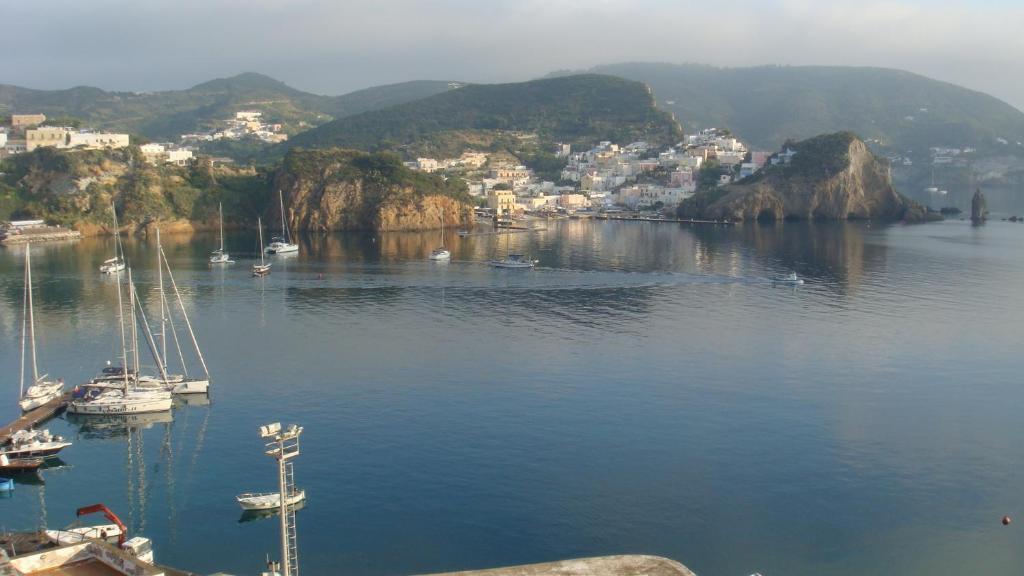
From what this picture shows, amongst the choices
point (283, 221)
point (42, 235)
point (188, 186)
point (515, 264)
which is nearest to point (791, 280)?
point (515, 264)

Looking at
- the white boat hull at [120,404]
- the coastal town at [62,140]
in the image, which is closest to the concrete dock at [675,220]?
the coastal town at [62,140]

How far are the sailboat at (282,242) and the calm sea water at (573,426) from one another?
18796 mm

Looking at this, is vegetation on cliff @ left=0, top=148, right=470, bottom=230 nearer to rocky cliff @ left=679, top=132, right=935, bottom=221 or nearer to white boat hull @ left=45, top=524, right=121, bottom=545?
rocky cliff @ left=679, top=132, right=935, bottom=221

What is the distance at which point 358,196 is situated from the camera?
99.2 m

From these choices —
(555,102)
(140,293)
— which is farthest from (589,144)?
(140,293)

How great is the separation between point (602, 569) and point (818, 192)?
103998 mm

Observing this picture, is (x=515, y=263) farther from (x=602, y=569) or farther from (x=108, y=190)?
(x=602, y=569)

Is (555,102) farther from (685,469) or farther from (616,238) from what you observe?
(685,469)

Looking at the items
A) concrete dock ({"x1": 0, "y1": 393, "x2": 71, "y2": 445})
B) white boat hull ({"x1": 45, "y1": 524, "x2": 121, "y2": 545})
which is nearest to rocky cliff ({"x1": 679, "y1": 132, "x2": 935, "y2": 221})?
concrete dock ({"x1": 0, "y1": 393, "x2": 71, "y2": 445})

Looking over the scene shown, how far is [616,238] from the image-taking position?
87375 mm

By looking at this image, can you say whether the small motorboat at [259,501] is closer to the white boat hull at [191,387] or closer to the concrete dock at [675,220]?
the white boat hull at [191,387]

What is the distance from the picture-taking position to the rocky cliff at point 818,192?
108 metres

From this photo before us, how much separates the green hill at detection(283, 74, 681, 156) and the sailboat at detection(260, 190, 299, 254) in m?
46.8

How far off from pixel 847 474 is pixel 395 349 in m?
20.4
